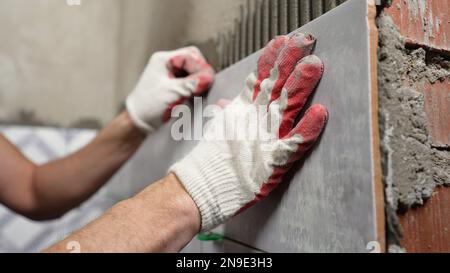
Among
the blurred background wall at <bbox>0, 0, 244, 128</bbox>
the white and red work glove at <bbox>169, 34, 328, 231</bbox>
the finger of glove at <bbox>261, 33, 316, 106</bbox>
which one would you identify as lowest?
the white and red work glove at <bbox>169, 34, 328, 231</bbox>

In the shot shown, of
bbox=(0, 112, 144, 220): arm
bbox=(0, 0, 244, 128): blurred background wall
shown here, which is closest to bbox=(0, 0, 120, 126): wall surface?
bbox=(0, 0, 244, 128): blurred background wall

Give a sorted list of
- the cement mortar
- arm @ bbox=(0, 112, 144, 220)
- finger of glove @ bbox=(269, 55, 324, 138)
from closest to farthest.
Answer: the cement mortar < finger of glove @ bbox=(269, 55, 324, 138) < arm @ bbox=(0, 112, 144, 220)

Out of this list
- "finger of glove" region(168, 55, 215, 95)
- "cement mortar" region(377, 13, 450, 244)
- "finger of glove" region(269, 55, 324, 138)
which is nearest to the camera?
"cement mortar" region(377, 13, 450, 244)

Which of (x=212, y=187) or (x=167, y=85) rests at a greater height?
(x=167, y=85)

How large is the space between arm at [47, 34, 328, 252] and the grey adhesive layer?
3 cm

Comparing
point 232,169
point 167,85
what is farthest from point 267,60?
point 167,85

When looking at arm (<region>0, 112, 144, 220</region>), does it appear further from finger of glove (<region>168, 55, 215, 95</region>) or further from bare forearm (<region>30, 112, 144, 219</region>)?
finger of glove (<region>168, 55, 215, 95</region>)

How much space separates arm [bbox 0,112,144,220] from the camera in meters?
1.23

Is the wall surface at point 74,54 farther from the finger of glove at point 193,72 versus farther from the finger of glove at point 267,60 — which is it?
the finger of glove at point 267,60

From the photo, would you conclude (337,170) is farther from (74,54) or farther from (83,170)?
(74,54)

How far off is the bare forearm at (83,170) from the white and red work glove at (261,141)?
2.00 ft

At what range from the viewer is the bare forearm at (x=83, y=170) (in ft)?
4.09

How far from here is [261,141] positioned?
2.15 ft

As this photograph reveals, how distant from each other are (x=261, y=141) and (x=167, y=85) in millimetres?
552
